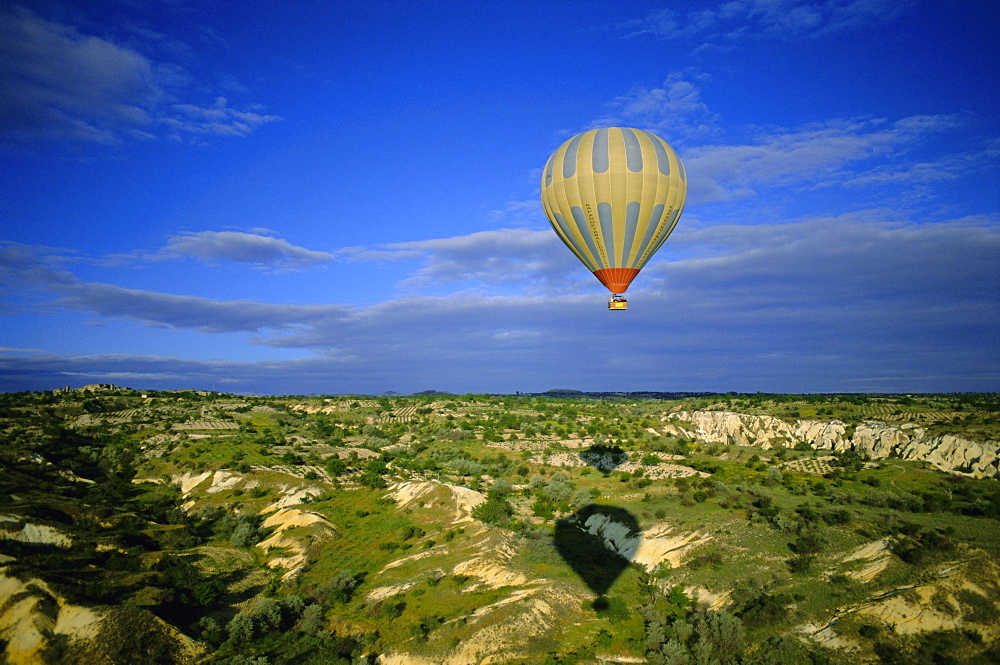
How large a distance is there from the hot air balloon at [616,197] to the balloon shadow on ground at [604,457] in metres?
20.3

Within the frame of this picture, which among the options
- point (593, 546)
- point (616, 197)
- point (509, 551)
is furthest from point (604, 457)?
point (616, 197)

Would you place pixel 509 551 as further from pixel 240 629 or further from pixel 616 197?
pixel 616 197

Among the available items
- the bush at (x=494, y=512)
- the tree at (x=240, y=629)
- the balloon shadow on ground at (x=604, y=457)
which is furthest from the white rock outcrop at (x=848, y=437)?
the tree at (x=240, y=629)

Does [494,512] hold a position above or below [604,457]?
below

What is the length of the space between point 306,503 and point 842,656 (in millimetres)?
33564

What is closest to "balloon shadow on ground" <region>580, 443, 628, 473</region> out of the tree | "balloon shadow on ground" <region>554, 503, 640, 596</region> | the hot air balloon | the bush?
"balloon shadow on ground" <region>554, 503, 640, 596</region>

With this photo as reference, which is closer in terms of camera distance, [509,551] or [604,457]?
[509,551]

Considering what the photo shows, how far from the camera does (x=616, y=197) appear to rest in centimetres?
3288

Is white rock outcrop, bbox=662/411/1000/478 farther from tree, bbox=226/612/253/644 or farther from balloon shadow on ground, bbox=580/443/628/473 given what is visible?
tree, bbox=226/612/253/644

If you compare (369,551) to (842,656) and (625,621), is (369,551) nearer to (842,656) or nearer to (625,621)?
(625,621)

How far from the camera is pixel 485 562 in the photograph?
2739 centimetres

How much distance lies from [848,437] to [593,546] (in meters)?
38.4

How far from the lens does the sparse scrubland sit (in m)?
20.3

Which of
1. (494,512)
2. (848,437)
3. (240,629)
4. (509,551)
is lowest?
(240,629)
